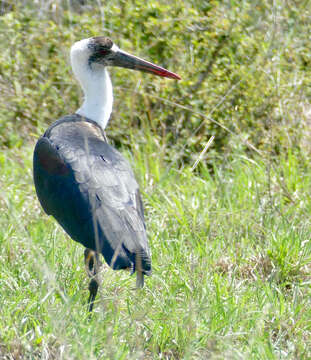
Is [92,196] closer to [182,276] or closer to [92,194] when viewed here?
[92,194]

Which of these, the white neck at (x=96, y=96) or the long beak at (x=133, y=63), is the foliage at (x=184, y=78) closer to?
the long beak at (x=133, y=63)

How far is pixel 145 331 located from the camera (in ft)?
9.70

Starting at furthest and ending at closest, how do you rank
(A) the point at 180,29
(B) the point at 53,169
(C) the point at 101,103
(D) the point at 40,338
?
(A) the point at 180,29
(C) the point at 101,103
(B) the point at 53,169
(D) the point at 40,338

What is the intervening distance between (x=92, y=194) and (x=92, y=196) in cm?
2

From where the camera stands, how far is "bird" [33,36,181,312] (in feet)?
9.65

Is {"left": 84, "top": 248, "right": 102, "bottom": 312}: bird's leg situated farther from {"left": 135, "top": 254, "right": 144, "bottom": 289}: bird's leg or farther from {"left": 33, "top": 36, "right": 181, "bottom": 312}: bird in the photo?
{"left": 135, "top": 254, "right": 144, "bottom": 289}: bird's leg

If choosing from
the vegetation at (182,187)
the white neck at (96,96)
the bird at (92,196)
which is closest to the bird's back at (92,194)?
the bird at (92,196)

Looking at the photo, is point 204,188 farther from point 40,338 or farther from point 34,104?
point 40,338

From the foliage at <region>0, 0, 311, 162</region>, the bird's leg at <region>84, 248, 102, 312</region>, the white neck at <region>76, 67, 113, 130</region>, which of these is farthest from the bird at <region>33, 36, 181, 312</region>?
the foliage at <region>0, 0, 311, 162</region>

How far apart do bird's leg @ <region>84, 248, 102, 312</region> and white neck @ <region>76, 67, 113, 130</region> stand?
92 centimetres

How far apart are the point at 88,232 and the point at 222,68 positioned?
2.60 metres

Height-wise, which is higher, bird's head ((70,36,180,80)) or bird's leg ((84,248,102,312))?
bird's head ((70,36,180,80))

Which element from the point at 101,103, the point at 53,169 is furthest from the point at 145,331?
the point at 101,103

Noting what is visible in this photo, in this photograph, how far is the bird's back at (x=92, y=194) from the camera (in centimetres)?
295
